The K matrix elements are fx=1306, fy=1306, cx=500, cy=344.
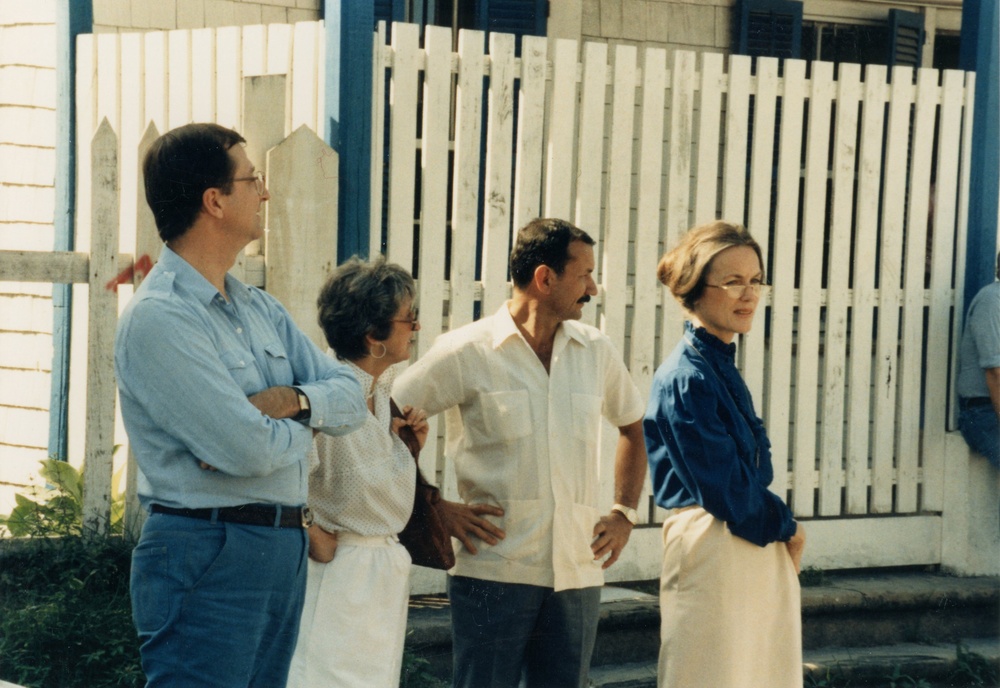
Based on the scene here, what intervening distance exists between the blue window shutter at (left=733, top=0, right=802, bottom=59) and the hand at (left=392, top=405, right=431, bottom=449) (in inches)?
210

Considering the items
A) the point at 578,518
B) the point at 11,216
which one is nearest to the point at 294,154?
the point at 578,518

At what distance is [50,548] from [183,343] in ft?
8.50

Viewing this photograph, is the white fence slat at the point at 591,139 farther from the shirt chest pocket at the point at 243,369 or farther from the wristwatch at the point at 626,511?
the shirt chest pocket at the point at 243,369

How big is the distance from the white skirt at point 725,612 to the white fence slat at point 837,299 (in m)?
2.83

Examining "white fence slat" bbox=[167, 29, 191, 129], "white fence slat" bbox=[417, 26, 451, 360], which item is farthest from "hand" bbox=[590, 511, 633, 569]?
"white fence slat" bbox=[167, 29, 191, 129]

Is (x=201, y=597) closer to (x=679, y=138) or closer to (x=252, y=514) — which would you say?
(x=252, y=514)

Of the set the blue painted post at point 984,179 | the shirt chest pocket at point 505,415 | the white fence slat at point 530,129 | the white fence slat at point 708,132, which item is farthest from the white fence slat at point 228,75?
the blue painted post at point 984,179

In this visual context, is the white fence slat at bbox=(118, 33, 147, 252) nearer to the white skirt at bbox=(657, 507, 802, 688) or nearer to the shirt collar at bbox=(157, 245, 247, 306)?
the shirt collar at bbox=(157, 245, 247, 306)

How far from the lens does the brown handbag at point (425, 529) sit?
3.58 m

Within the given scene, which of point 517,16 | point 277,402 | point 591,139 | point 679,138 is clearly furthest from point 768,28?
point 277,402

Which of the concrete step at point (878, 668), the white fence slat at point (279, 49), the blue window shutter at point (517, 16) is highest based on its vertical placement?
the blue window shutter at point (517, 16)

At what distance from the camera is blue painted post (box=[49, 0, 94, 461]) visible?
269 inches

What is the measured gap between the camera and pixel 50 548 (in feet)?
16.2

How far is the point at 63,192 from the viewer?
7000mm
